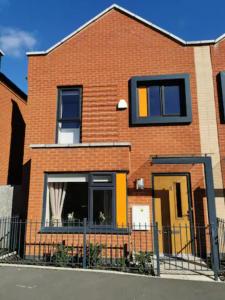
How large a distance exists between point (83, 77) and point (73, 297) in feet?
21.8

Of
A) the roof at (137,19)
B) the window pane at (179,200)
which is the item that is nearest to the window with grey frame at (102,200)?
the window pane at (179,200)

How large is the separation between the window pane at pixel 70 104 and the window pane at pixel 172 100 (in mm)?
2811

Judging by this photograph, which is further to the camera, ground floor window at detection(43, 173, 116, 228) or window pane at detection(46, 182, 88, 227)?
window pane at detection(46, 182, 88, 227)

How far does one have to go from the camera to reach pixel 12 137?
38.8 ft

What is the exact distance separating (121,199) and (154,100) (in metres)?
3.43

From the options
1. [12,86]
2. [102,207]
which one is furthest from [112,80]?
[12,86]

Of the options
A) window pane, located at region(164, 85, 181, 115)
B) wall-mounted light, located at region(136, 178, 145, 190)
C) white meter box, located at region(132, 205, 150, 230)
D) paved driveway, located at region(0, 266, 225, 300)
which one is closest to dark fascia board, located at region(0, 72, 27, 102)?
window pane, located at region(164, 85, 181, 115)

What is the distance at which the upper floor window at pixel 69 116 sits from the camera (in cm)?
925

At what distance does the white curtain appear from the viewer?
26.3 ft

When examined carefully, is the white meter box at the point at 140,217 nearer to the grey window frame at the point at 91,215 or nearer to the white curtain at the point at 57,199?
the grey window frame at the point at 91,215

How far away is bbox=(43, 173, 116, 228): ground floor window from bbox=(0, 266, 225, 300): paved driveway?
1.72 m

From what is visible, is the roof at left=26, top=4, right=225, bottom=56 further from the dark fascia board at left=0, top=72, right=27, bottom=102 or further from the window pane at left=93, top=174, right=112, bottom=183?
the window pane at left=93, top=174, right=112, bottom=183

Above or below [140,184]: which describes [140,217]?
below

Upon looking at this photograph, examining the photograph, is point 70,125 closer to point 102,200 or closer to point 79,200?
point 79,200
